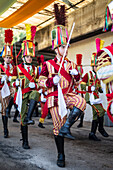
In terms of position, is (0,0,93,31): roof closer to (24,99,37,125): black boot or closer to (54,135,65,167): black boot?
(24,99,37,125): black boot

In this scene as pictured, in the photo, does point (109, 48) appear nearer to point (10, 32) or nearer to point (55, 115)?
point (55, 115)

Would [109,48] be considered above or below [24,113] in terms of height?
above

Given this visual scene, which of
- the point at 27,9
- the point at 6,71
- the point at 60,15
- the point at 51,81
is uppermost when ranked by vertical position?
the point at 27,9

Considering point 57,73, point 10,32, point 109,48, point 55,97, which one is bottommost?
point 55,97

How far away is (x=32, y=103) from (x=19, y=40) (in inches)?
276

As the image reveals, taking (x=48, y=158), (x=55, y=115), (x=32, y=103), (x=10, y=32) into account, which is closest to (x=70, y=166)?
(x=48, y=158)

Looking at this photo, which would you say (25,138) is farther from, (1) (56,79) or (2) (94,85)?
(2) (94,85)

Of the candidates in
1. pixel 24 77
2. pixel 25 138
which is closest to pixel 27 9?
pixel 24 77

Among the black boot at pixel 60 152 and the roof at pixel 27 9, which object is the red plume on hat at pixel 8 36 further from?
the black boot at pixel 60 152

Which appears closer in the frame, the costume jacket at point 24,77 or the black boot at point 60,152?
the black boot at point 60,152

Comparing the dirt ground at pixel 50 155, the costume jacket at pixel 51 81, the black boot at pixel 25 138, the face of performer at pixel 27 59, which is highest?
the face of performer at pixel 27 59

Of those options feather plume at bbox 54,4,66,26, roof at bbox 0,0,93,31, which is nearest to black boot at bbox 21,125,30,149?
feather plume at bbox 54,4,66,26

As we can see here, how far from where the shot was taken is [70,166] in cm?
288

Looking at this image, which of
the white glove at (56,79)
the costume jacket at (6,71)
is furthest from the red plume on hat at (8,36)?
the white glove at (56,79)
